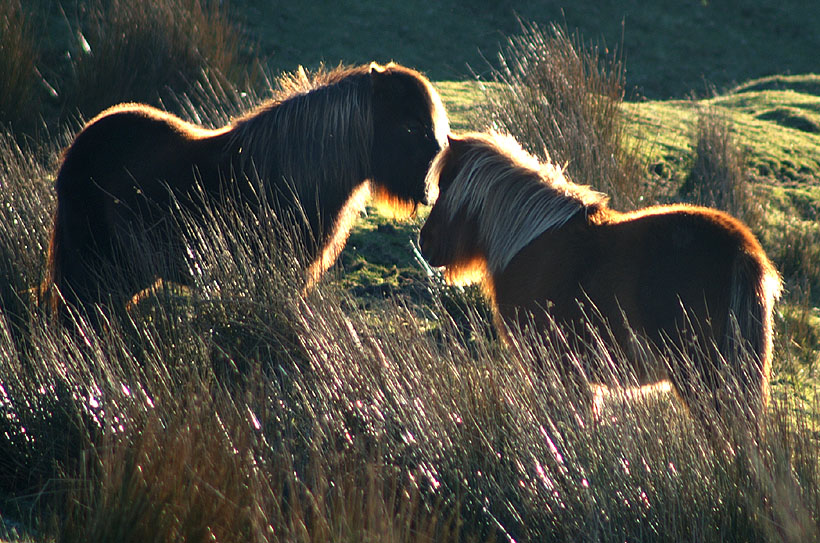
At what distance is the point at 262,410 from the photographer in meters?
3.13

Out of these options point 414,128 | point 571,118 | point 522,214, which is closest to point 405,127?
point 414,128

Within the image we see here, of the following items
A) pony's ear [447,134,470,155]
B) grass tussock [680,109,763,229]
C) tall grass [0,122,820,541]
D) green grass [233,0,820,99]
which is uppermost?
green grass [233,0,820,99]

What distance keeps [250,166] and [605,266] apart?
6.89 feet

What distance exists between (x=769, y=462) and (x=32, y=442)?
2.87 metres

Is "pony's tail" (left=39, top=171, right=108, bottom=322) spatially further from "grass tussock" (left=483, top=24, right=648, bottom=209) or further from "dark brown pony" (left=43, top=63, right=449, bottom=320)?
"grass tussock" (left=483, top=24, right=648, bottom=209)

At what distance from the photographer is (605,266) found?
3.34 meters

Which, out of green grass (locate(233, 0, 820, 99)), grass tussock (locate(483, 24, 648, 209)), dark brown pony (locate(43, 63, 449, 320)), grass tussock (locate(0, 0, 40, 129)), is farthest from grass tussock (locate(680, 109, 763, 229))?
grass tussock (locate(0, 0, 40, 129))

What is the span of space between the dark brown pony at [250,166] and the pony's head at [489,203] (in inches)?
15.6

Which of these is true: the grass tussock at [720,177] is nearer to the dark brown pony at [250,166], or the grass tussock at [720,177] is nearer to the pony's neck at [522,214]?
the dark brown pony at [250,166]

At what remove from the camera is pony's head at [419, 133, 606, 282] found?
3.66 m

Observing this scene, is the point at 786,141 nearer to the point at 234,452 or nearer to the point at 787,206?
the point at 787,206

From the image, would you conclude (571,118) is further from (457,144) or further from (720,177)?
(457,144)

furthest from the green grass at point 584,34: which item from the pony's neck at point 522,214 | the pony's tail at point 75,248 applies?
the pony's neck at point 522,214

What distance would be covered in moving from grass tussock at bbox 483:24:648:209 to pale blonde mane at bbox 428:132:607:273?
8.86 ft
